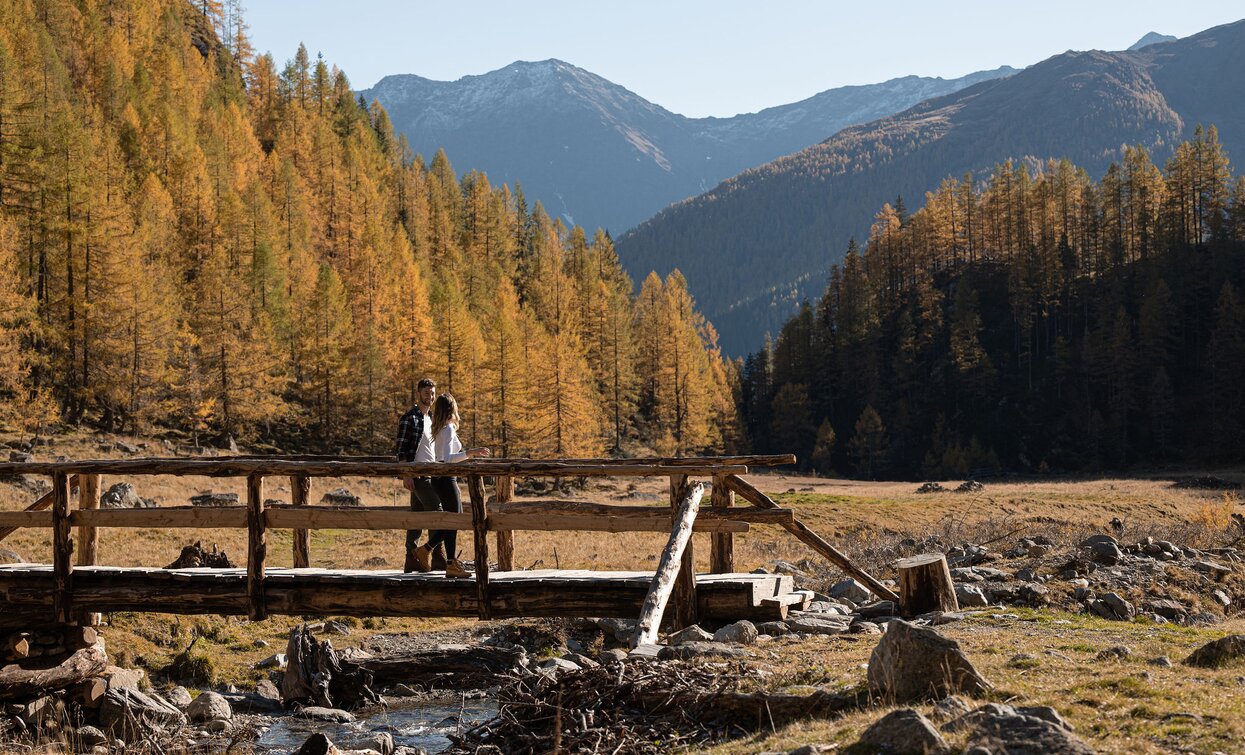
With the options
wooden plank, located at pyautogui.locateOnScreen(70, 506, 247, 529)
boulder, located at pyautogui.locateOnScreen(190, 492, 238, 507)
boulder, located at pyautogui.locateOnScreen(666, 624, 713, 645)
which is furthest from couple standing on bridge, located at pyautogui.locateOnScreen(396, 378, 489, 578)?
boulder, located at pyautogui.locateOnScreen(190, 492, 238, 507)

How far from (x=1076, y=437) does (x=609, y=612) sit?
9352 centimetres

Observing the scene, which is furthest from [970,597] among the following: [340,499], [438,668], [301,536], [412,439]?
[340,499]

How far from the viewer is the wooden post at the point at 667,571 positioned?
917cm

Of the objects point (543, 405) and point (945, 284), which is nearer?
point (543, 405)

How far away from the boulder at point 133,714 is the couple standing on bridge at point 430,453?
3.03 meters

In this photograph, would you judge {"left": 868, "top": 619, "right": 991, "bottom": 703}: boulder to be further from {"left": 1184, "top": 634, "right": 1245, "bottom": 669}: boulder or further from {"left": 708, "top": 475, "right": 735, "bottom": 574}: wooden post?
{"left": 708, "top": 475, "right": 735, "bottom": 574}: wooden post

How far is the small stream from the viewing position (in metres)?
9.53

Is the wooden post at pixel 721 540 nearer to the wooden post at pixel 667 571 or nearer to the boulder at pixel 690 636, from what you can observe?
the wooden post at pixel 667 571

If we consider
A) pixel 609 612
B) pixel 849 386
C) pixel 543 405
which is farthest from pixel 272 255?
pixel 849 386

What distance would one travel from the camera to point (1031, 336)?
345ft

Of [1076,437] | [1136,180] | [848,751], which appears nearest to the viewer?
[848,751]

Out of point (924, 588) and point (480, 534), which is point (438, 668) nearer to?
point (480, 534)

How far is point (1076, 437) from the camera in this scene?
93062 mm

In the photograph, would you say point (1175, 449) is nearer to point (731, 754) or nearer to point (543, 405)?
point (543, 405)
